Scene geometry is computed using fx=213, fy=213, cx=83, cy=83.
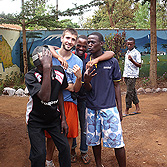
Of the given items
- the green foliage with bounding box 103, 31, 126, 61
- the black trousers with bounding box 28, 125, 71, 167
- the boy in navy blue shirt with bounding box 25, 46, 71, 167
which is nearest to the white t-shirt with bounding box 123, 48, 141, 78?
the boy in navy blue shirt with bounding box 25, 46, 71, 167

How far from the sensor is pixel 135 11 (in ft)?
93.1

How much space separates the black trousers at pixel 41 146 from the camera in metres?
2.18

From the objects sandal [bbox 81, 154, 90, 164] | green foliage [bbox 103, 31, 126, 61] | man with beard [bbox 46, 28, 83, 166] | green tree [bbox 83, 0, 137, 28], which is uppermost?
green tree [bbox 83, 0, 137, 28]

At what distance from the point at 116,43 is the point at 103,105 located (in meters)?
8.20

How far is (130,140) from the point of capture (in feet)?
12.9

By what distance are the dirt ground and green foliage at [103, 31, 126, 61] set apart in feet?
15.2

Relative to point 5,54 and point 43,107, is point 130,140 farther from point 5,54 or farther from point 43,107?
point 5,54

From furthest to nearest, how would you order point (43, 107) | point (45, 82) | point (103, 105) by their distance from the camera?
point (103, 105)
point (43, 107)
point (45, 82)

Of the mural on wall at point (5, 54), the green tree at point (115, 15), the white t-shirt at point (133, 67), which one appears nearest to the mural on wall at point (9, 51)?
the mural on wall at point (5, 54)

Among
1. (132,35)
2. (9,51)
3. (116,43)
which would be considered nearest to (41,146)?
(9,51)

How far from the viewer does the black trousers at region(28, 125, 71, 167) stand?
2182mm

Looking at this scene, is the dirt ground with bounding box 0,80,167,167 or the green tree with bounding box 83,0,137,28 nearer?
the dirt ground with bounding box 0,80,167,167

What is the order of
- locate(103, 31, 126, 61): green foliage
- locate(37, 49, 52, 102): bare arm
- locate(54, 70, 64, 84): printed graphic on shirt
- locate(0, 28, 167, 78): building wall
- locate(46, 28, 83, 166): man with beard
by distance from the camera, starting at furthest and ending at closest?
locate(103, 31, 126, 61): green foliage → locate(0, 28, 167, 78): building wall → locate(46, 28, 83, 166): man with beard → locate(54, 70, 64, 84): printed graphic on shirt → locate(37, 49, 52, 102): bare arm

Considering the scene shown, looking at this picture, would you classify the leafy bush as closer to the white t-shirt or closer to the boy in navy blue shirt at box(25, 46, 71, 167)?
the white t-shirt
